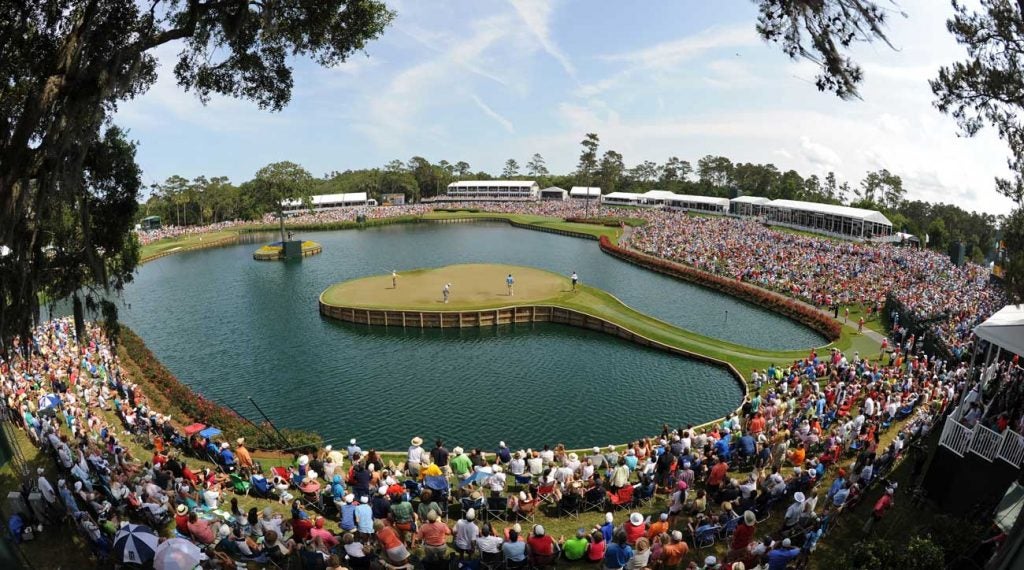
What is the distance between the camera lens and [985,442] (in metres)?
14.8

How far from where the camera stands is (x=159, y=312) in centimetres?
4878

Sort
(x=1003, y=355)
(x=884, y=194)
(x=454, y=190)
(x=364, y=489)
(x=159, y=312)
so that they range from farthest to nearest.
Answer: (x=454, y=190), (x=884, y=194), (x=159, y=312), (x=1003, y=355), (x=364, y=489)

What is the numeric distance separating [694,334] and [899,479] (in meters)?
22.5

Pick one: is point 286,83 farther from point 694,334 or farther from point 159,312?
point 159,312

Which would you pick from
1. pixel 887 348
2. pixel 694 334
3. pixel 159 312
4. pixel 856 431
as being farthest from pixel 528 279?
pixel 856 431

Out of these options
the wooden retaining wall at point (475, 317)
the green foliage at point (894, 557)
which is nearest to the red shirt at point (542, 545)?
the green foliage at point (894, 557)

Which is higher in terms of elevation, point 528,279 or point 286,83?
point 286,83

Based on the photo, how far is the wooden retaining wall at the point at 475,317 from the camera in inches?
1666

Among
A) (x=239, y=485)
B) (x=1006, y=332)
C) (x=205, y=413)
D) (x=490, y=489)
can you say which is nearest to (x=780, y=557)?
(x=490, y=489)

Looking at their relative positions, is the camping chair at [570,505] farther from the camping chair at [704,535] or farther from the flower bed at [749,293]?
the flower bed at [749,293]

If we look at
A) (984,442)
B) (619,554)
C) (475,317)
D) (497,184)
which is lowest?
(619,554)

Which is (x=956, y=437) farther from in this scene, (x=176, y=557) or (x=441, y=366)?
(x=441, y=366)

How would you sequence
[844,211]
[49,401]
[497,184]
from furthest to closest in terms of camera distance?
[497,184] < [844,211] < [49,401]

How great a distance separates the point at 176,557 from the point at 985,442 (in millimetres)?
19410
